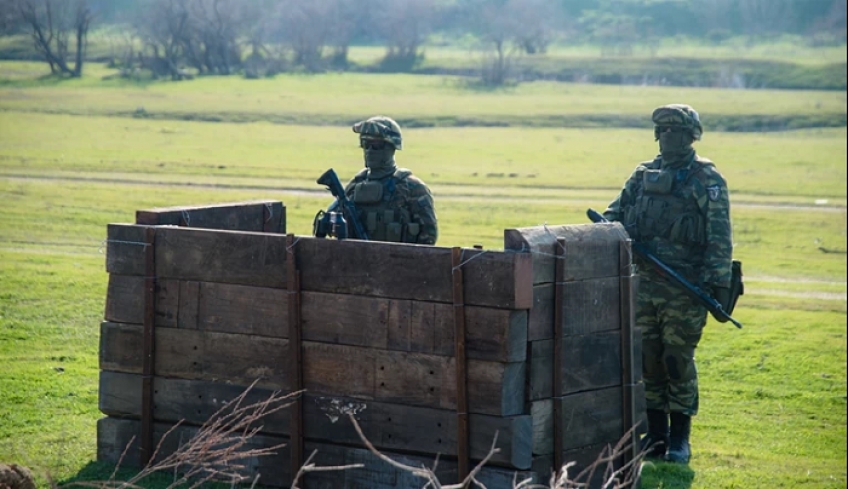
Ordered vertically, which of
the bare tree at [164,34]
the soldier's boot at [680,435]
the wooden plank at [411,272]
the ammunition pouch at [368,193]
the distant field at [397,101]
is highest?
the bare tree at [164,34]

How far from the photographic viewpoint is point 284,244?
788cm

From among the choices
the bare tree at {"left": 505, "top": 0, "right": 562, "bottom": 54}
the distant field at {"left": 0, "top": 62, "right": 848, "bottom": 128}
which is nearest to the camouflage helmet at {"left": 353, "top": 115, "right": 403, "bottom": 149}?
the distant field at {"left": 0, "top": 62, "right": 848, "bottom": 128}

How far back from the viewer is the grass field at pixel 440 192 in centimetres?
1046

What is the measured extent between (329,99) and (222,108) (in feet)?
22.5

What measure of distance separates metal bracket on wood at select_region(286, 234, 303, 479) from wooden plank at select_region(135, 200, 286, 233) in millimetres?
1242

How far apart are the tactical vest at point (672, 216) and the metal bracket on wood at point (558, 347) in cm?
232

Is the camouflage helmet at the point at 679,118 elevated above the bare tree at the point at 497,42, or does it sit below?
below

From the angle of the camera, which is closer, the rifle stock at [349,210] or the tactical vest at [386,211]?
the rifle stock at [349,210]

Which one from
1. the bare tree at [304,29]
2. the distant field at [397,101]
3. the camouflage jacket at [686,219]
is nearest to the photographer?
the camouflage jacket at [686,219]

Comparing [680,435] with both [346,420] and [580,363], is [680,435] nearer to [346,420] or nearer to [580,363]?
[580,363]

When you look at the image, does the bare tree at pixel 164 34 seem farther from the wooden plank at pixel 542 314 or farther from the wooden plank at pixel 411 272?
the wooden plank at pixel 542 314

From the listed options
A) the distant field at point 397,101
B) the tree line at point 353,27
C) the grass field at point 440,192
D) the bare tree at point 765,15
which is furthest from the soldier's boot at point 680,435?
the bare tree at point 765,15

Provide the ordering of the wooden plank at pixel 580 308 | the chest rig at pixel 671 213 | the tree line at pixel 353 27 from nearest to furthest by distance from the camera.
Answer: the wooden plank at pixel 580 308, the chest rig at pixel 671 213, the tree line at pixel 353 27

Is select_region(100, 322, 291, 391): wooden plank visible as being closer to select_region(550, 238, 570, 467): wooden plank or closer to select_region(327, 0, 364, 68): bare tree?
select_region(550, 238, 570, 467): wooden plank
